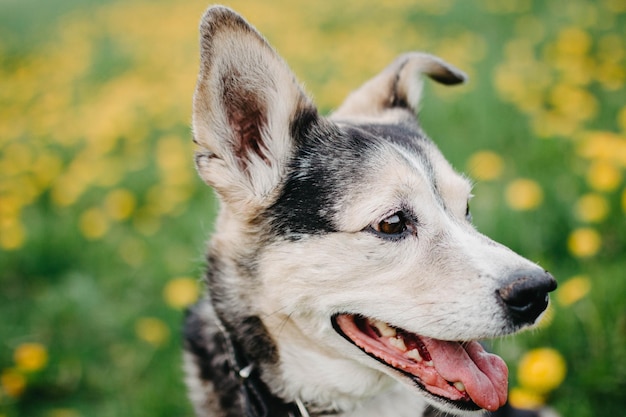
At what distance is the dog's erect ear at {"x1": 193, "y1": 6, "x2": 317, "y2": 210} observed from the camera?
2.14m

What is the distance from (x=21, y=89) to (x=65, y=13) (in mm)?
8693

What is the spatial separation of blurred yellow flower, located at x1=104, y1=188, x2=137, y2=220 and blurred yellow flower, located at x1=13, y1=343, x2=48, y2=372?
64.9 inches

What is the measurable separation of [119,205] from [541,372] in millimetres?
3923

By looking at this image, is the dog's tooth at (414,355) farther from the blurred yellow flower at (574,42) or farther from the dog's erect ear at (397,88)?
the blurred yellow flower at (574,42)

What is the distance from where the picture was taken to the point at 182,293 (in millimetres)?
3756

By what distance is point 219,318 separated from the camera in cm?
259

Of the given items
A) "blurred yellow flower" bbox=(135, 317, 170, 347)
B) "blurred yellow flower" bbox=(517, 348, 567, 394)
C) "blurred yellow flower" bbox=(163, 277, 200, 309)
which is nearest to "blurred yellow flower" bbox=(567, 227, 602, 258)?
"blurred yellow flower" bbox=(517, 348, 567, 394)

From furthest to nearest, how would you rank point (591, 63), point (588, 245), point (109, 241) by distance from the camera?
point (591, 63), point (109, 241), point (588, 245)

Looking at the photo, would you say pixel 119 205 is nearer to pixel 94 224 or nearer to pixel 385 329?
pixel 94 224

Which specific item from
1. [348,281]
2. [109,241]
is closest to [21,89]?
[109,241]

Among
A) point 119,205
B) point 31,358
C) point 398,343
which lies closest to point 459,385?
point 398,343

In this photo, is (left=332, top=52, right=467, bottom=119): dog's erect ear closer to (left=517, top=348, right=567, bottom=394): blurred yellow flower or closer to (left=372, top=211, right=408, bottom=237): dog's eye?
(left=372, top=211, right=408, bottom=237): dog's eye

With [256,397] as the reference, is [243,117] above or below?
above

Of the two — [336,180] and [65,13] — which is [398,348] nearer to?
[336,180]
